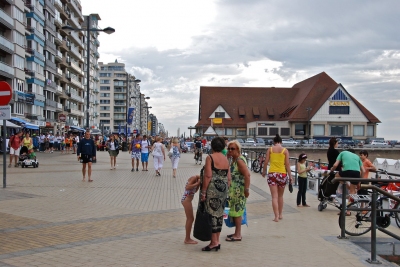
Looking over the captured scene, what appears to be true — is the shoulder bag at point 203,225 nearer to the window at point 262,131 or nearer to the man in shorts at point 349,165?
the man in shorts at point 349,165

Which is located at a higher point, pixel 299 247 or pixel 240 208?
pixel 240 208

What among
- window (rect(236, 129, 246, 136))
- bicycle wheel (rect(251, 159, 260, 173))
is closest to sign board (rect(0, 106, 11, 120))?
bicycle wheel (rect(251, 159, 260, 173))

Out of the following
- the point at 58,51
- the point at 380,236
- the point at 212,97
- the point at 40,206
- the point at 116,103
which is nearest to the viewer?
the point at 380,236

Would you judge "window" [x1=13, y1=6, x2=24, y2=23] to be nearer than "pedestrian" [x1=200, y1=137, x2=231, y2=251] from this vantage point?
No

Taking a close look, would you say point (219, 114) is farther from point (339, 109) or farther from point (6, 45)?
point (6, 45)

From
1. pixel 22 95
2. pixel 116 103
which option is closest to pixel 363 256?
pixel 22 95

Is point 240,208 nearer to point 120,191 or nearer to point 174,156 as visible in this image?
point 120,191

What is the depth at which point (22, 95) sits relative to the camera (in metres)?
50.3

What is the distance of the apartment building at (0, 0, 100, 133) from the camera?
45.5 metres

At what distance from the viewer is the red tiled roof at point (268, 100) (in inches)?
3346

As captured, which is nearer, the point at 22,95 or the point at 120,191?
the point at 120,191

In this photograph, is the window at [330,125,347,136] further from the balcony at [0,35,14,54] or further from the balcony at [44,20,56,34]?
the balcony at [0,35,14,54]

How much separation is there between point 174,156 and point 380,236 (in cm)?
1217

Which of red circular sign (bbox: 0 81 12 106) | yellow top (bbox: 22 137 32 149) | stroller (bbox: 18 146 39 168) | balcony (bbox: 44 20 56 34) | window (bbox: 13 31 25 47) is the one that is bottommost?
stroller (bbox: 18 146 39 168)
